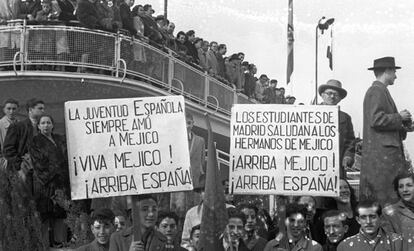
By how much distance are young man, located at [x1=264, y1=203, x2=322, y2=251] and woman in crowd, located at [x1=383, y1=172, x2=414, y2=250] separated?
75 cm

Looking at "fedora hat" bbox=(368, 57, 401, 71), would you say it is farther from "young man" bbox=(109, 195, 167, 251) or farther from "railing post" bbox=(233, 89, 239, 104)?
"railing post" bbox=(233, 89, 239, 104)

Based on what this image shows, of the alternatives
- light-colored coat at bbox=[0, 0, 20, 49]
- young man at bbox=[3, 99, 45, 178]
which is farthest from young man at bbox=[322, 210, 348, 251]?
light-colored coat at bbox=[0, 0, 20, 49]

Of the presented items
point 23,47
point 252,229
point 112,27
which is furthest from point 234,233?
point 23,47

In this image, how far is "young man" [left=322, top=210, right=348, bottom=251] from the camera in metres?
8.66

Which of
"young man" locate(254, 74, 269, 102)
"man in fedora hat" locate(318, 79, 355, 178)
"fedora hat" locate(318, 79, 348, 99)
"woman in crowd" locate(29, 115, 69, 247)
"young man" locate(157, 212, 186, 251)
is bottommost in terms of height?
"young man" locate(157, 212, 186, 251)

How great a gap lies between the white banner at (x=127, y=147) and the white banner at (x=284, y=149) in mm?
748

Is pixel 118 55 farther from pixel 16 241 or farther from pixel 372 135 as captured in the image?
pixel 372 135

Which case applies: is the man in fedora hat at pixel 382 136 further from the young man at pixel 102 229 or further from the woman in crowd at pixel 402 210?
the young man at pixel 102 229

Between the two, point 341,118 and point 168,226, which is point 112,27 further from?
point 168,226

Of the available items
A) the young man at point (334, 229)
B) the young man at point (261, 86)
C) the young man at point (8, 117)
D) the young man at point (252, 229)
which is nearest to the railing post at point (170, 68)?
the young man at point (261, 86)

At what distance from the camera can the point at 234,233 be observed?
28.3ft

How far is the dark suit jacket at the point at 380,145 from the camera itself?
919 centimetres

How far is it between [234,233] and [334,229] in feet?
3.02

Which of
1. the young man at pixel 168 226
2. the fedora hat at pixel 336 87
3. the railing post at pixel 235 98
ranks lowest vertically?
the young man at pixel 168 226
